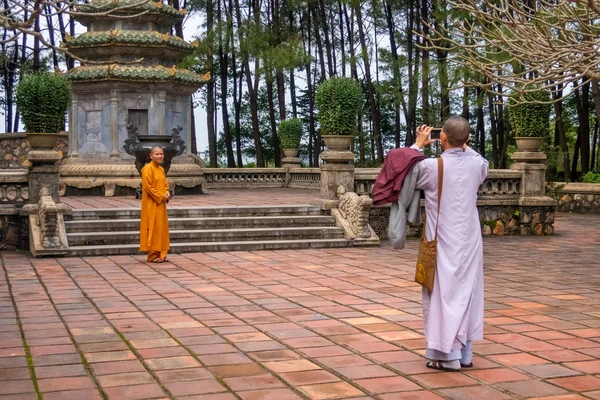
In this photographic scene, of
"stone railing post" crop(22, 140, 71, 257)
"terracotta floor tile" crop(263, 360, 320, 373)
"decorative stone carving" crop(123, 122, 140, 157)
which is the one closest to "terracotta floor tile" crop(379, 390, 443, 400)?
"terracotta floor tile" crop(263, 360, 320, 373)

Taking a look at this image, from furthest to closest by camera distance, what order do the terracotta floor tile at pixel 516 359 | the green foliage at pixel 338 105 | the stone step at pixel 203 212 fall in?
the green foliage at pixel 338 105 < the stone step at pixel 203 212 < the terracotta floor tile at pixel 516 359

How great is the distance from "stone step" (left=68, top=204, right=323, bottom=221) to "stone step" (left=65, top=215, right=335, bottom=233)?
143 mm

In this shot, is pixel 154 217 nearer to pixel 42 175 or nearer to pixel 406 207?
pixel 42 175

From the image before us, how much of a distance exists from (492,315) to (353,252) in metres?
5.39

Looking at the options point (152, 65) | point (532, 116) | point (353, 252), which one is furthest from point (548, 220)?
point (152, 65)

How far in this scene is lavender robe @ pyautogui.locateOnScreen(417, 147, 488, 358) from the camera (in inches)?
216


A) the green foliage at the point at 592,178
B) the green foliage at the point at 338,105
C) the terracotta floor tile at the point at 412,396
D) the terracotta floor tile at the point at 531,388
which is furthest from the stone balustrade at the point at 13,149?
the terracotta floor tile at the point at 531,388

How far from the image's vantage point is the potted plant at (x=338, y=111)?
14438mm

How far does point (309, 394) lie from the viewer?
5008 mm

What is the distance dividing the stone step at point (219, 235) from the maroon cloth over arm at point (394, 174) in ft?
25.4

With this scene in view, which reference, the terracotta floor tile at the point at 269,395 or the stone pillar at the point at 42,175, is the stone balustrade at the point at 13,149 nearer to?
the stone pillar at the point at 42,175

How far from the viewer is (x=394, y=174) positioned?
5656 mm

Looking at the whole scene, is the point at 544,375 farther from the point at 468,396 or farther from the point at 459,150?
the point at 459,150

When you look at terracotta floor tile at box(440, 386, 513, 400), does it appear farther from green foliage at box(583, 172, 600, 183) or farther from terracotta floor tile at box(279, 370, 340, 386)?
green foliage at box(583, 172, 600, 183)
